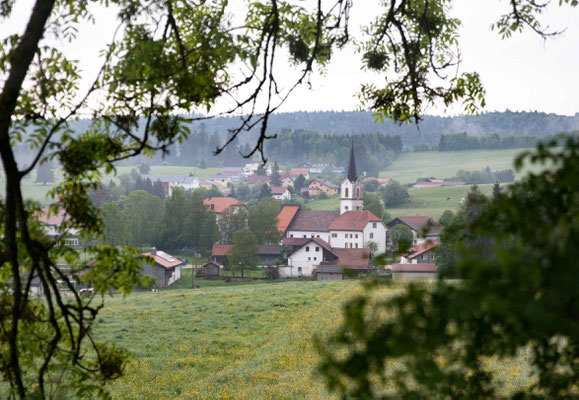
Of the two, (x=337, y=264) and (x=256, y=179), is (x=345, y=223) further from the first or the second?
(x=256, y=179)

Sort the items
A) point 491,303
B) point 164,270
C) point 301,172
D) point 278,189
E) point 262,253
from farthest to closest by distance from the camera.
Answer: point 301,172, point 278,189, point 262,253, point 164,270, point 491,303

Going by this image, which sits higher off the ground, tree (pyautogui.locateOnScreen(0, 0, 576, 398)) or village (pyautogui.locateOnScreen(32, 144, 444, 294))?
tree (pyautogui.locateOnScreen(0, 0, 576, 398))

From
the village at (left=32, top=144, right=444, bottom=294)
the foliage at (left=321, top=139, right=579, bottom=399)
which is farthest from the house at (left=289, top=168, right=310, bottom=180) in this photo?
the foliage at (left=321, top=139, right=579, bottom=399)

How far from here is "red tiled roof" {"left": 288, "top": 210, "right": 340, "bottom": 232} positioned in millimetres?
79344

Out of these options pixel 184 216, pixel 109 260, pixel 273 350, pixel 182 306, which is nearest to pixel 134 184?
pixel 184 216

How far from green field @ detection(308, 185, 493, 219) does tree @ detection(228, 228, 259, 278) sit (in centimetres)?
3656

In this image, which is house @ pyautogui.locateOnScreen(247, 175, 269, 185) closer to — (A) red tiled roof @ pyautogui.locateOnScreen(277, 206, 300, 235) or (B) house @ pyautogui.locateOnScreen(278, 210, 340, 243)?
(A) red tiled roof @ pyautogui.locateOnScreen(277, 206, 300, 235)

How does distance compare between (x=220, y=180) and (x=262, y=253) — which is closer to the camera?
(x=262, y=253)

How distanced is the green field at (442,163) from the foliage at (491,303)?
419 ft

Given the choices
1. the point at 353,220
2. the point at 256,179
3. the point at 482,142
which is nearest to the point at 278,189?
the point at 256,179

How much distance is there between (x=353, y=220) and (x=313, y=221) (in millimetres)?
7750

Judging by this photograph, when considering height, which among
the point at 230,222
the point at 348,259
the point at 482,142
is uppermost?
the point at 482,142

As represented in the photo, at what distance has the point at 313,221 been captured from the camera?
80562 mm

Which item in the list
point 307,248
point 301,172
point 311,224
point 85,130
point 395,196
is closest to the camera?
point 85,130
